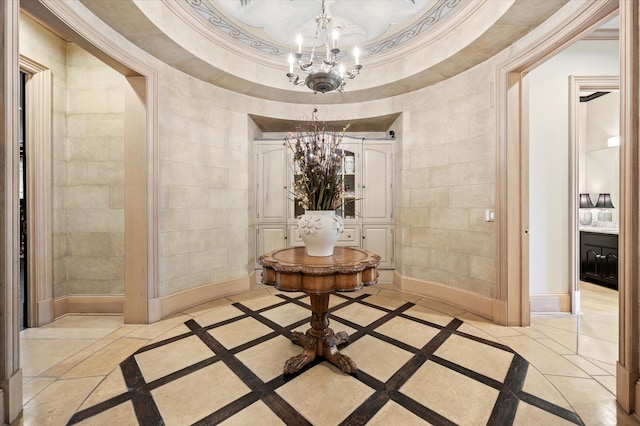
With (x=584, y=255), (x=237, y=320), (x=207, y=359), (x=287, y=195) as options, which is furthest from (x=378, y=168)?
(x=584, y=255)

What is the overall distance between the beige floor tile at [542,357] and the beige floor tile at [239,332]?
7.31 feet

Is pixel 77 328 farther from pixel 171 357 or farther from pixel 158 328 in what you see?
pixel 171 357

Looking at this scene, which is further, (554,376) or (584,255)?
(584,255)

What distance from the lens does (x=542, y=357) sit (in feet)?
6.93

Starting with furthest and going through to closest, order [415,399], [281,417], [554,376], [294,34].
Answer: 1. [294,34]
2. [554,376]
3. [415,399]
4. [281,417]

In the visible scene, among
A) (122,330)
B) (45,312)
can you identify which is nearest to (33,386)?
(122,330)

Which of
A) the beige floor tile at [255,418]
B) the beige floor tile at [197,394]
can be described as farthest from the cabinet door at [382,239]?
the beige floor tile at [255,418]

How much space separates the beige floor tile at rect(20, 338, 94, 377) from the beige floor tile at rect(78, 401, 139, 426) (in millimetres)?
897

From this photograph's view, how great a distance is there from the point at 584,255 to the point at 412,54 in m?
4.35

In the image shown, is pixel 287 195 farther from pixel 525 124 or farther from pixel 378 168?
pixel 525 124

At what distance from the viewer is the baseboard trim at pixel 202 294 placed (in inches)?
116

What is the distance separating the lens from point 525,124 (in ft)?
8.78

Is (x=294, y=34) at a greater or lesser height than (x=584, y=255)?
greater

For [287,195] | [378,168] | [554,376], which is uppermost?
[378,168]
